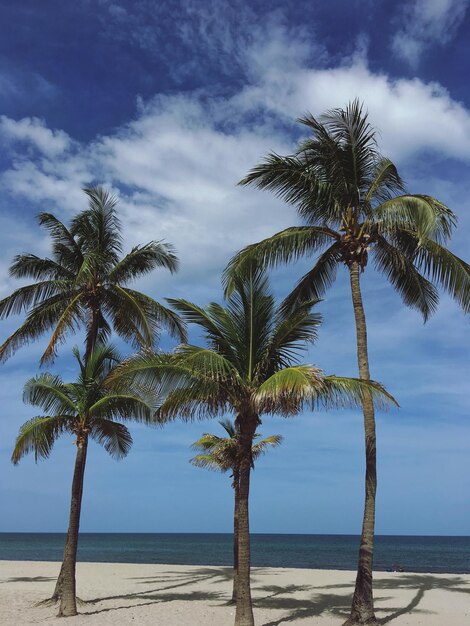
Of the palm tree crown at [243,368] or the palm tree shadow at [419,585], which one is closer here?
the palm tree crown at [243,368]

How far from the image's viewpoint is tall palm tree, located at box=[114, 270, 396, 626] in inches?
439

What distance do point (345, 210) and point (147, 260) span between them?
593 centimetres

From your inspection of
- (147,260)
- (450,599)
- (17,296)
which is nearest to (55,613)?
(17,296)

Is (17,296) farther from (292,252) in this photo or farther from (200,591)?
(200,591)

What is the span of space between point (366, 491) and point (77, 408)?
23.9 feet

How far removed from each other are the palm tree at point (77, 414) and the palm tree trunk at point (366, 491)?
5.32 meters

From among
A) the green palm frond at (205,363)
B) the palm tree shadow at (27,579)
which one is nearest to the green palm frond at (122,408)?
the green palm frond at (205,363)

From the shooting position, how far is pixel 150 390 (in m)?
12.0

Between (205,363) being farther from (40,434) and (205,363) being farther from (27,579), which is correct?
(27,579)

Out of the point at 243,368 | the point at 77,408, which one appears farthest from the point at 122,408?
the point at 243,368

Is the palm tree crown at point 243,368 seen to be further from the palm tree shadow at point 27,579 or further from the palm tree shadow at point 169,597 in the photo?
the palm tree shadow at point 27,579

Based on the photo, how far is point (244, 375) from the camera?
12.4m

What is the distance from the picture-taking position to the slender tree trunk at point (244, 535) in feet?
36.7

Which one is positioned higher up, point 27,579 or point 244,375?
point 244,375
